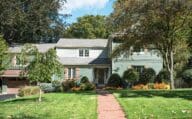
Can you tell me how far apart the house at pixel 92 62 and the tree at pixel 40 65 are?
24.6 metres

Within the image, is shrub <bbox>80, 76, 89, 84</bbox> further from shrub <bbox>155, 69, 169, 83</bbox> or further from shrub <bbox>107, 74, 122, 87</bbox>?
shrub <bbox>155, 69, 169, 83</bbox>

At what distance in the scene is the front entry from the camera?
58000 mm

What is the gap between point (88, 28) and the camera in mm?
87000

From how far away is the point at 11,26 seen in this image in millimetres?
61906

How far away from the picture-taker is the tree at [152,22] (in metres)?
34.6

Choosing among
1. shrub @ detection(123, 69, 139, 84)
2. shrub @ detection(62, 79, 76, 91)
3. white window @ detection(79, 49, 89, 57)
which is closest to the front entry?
white window @ detection(79, 49, 89, 57)

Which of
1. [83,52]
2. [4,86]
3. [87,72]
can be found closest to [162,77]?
[87,72]

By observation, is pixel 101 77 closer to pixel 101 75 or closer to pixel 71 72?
pixel 101 75

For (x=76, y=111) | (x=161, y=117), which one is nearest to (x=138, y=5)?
(x=76, y=111)

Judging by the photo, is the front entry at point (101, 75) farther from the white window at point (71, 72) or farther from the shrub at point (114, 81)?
the shrub at point (114, 81)

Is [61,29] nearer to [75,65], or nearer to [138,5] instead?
[75,65]

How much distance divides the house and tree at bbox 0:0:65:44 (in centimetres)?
336

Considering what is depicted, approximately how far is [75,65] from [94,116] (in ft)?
132

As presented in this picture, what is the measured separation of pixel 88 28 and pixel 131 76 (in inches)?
1459
